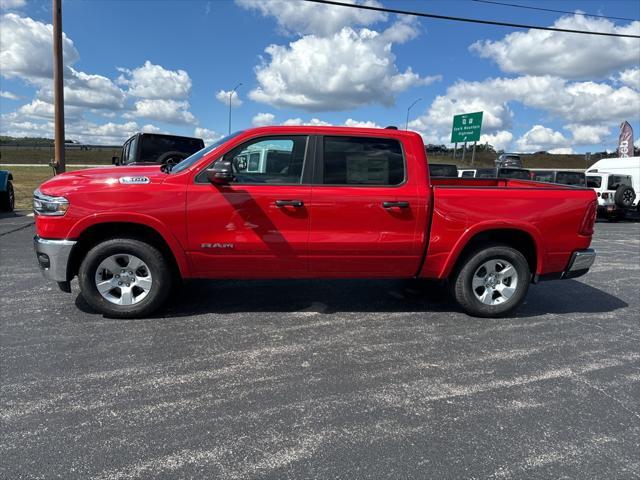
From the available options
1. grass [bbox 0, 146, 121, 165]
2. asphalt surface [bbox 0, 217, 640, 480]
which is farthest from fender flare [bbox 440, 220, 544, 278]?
grass [bbox 0, 146, 121, 165]

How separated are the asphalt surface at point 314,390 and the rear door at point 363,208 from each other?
64 centimetres

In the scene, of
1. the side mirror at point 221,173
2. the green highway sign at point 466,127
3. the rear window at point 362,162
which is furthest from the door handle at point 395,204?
the green highway sign at point 466,127

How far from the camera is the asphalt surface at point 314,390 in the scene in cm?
250

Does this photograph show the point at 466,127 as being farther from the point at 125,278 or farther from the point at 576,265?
the point at 125,278

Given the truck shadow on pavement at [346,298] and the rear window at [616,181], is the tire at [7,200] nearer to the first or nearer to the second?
the truck shadow on pavement at [346,298]

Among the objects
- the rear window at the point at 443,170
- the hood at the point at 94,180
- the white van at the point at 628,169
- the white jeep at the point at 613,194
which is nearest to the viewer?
the hood at the point at 94,180

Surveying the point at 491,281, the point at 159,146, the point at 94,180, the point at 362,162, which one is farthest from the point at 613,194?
the point at 94,180

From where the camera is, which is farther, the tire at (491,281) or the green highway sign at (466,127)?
the green highway sign at (466,127)

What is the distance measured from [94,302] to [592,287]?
632cm

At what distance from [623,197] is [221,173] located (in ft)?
53.8

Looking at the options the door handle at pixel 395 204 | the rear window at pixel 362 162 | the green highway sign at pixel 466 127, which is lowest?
the door handle at pixel 395 204

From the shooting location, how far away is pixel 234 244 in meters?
4.43

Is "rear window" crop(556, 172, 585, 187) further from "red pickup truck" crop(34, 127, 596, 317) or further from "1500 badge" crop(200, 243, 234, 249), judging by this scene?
"1500 badge" crop(200, 243, 234, 249)

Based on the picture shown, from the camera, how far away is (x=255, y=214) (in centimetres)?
438
